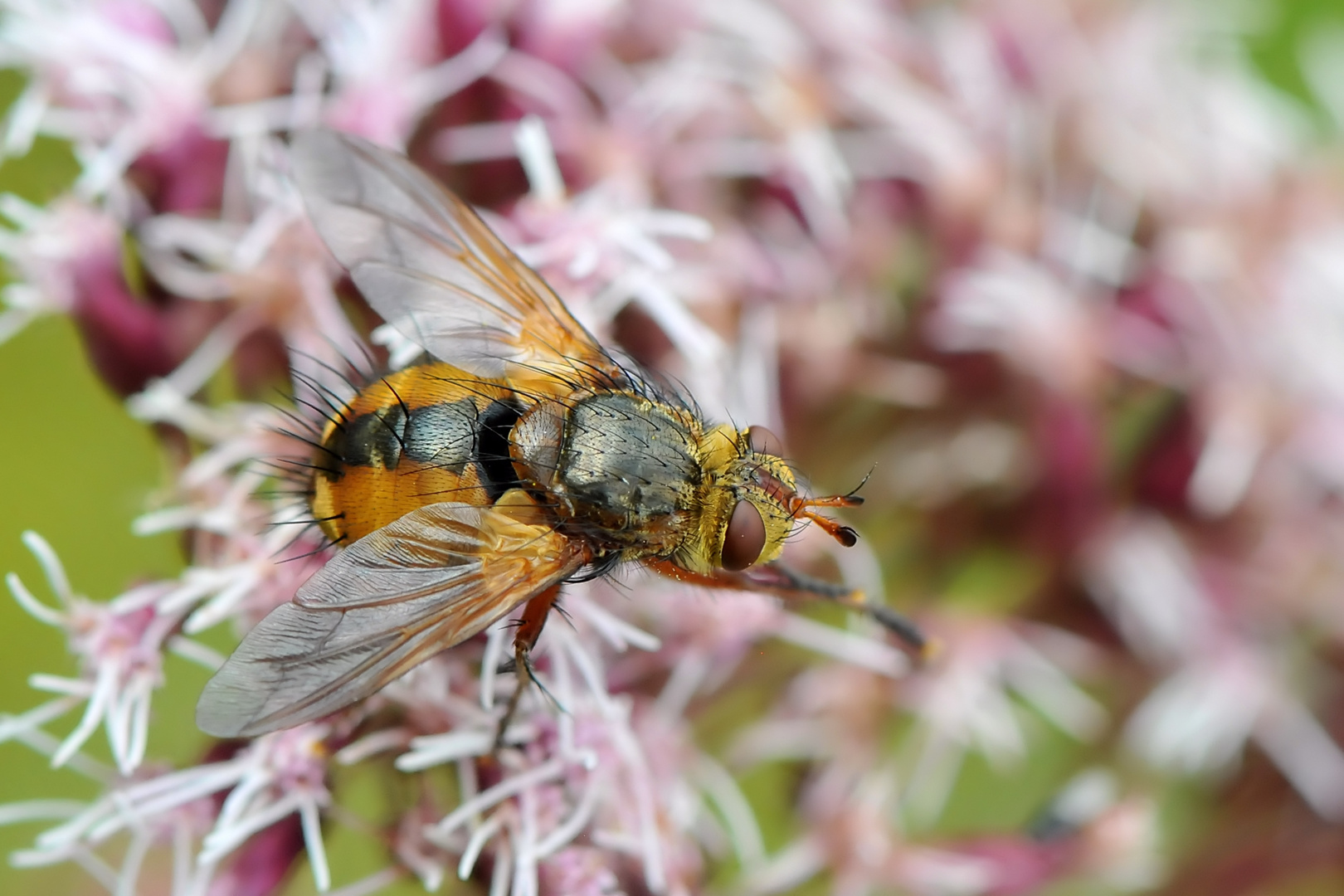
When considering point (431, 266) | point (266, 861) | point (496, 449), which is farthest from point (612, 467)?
point (266, 861)

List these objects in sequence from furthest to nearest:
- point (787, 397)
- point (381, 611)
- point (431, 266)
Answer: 1. point (787, 397)
2. point (431, 266)
3. point (381, 611)

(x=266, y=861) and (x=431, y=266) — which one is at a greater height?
(x=431, y=266)

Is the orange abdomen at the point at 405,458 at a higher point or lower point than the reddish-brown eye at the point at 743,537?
higher

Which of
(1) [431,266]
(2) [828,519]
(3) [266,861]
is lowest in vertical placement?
(3) [266,861]

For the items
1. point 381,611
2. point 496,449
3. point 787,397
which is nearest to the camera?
point 381,611

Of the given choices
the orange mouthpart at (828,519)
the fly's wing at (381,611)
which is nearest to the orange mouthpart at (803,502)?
the orange mouthpart at (828,519)

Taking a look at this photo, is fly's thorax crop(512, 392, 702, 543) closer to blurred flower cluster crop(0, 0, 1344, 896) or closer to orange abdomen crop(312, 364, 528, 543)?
orange abdomen crop(312, 364, 528, 543)

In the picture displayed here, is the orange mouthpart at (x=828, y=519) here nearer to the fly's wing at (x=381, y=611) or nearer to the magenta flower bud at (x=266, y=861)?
the fly's wing at (x=381, y=611)

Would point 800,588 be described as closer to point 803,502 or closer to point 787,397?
point 803,502

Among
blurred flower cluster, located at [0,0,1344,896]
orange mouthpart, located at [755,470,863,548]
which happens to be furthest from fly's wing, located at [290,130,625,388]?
orange mouthpart, located at [755,470,863,548]
